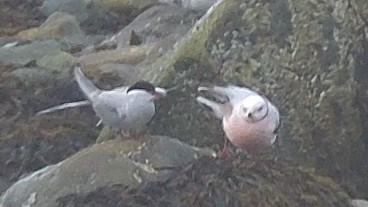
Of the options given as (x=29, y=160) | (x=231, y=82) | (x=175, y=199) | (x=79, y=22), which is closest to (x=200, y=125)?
(x=231, y=82)

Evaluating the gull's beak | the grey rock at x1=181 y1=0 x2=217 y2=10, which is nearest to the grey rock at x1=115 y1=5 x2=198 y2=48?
the grey rock at x1=181 y1=0 x2=217 y2=10

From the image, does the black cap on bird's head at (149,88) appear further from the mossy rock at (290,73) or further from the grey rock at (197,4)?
the grey rock at (197,4)

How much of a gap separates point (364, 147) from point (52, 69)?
2080mm

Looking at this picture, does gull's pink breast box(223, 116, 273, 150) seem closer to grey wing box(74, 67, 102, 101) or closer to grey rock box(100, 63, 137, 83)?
grey wing box(74, 67, 102, 101)

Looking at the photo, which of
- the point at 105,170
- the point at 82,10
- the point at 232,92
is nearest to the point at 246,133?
the point at 232,92

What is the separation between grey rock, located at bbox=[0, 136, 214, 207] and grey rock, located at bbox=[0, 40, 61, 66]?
1.93m

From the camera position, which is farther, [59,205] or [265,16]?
[265,16]

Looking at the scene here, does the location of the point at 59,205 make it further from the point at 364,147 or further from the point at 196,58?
the point at 364,147

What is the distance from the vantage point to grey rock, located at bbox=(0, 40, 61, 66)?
6.17m

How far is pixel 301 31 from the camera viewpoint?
4.71 meters

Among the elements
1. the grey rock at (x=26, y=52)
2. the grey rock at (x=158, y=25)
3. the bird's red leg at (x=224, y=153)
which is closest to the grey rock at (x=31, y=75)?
the grey rock at (x=26, y=52)

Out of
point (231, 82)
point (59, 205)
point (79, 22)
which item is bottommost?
point (79, 22)

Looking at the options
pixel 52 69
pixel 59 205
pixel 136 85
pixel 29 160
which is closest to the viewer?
pixel 59 205

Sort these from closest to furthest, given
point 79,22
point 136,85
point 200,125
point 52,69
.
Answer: point 136,85
point 200,125
point 52,69
point 79,22
